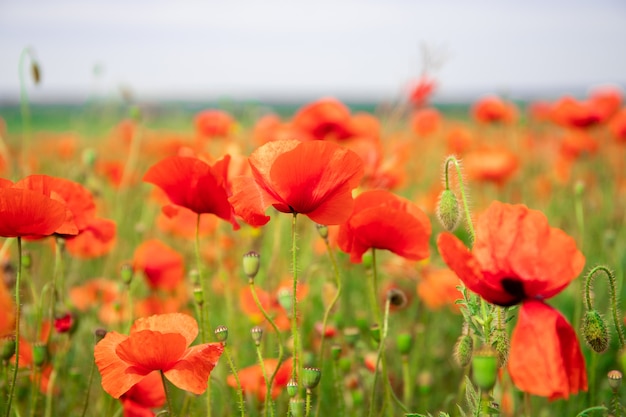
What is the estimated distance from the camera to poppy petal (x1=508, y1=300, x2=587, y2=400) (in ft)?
3.04

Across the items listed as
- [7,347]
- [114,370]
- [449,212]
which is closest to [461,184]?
[449,212]

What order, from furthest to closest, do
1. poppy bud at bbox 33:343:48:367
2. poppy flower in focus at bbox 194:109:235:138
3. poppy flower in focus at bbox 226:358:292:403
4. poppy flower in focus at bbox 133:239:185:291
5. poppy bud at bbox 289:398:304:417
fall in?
1. poppy flower in focus at bbox 194:109:235:138
2. poppy flower in focus at bbox 133:239:185:291
3. poppy flower in focus at bbox 226:358:292:403
4. poppy bud at bbox 33:343:48:367
5. poppy bud at bbox 289:398:304:417

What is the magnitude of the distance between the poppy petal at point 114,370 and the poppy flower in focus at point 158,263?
100 cm

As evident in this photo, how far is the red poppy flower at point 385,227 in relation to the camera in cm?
130

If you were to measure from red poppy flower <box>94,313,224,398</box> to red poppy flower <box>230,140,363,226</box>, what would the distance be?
0.86ft

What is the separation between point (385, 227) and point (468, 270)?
1.13 ft

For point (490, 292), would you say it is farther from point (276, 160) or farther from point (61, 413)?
point (61, 413)

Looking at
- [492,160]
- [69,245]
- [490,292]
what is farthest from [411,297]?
[490,292]

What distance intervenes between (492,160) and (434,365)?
170cm

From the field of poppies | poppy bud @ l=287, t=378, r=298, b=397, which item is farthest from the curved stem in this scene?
poppy bud @ l=287, t=378, r=298, b=397

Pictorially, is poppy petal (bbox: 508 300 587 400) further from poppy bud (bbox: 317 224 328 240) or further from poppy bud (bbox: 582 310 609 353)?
poppy bud (bbox: 317 224 328 240)

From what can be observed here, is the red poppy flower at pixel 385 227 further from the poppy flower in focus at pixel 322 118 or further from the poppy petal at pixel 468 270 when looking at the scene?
the poppy flower in focus at pixel 322 118

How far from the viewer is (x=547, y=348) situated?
3.08 ft

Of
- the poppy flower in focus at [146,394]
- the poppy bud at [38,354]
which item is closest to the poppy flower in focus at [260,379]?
the poppy flower in focus at [146,394]
